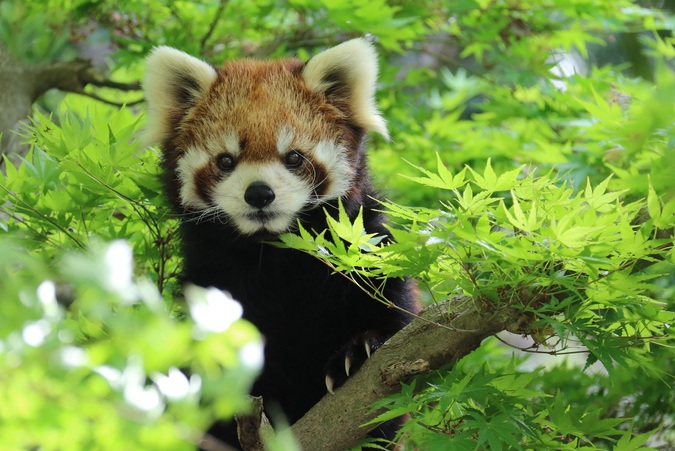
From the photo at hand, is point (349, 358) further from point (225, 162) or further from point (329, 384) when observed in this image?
point (225, 162)

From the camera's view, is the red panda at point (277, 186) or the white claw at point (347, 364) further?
the red panda at point (277, 186)

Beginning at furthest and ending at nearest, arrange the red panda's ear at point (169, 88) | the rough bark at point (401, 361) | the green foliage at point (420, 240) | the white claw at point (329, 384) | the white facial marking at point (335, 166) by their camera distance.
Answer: the red panda's ear at point (169, 88)
the white facial marking at point (335, 166)
the white claw at point (329, 384)
the rough bark at point (401, 361)
the green foliage at point (420, 240)

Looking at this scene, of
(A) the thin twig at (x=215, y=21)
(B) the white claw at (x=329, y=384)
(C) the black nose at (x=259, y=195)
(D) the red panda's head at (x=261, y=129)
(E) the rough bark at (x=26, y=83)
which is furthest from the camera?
(A) the thin twig at (x=215, y=21)

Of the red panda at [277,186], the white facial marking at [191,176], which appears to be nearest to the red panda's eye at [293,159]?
the red panda at [277,186]

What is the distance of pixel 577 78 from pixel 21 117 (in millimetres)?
2768

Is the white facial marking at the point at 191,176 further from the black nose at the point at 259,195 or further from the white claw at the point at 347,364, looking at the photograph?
the white claw at the point at 347,364

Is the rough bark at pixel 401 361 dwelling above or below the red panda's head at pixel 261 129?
below

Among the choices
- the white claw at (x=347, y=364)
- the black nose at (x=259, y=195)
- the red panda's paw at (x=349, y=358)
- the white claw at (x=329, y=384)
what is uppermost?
the black nose at (x=259, y=195)

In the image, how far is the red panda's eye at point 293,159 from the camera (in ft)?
9.36

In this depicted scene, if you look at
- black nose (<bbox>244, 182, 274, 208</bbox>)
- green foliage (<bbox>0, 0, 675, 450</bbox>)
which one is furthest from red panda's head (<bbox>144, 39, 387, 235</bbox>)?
green foliage (<bbox>0, 0, 675, 450</bbox>)

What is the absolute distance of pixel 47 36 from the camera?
14.4 ft

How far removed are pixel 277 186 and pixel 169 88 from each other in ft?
2.44

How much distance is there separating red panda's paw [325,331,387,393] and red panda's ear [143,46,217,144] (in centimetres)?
116

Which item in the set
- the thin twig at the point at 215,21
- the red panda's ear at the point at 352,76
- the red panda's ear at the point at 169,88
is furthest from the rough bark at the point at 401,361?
the thin twig at the point at 215,21
